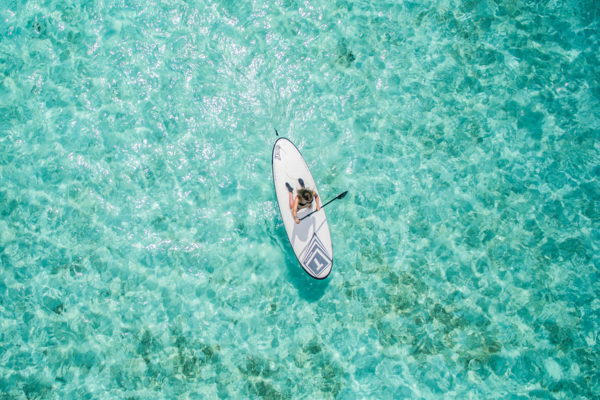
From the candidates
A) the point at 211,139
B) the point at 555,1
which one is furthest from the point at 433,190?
the point at 555,1

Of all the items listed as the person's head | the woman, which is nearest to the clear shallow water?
the woman

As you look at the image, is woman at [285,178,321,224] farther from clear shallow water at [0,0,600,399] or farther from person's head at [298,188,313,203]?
clear shallow water at [0,0,600,399]

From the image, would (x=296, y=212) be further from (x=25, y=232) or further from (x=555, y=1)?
(x=555, y=1)

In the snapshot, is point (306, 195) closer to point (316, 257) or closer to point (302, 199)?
point (302, 199)

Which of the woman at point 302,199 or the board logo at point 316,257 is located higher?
the woman at point 302,199

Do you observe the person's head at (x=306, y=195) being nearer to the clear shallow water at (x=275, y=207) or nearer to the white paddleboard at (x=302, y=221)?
the white paddleboard at (x=302, y=221)

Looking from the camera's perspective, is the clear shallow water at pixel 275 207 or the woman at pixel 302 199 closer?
the woman at pixel 302 199

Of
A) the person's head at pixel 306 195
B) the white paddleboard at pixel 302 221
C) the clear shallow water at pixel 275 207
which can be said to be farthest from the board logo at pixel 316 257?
the person's head at pixel 306 195

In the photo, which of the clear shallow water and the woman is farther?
the clear shallow water
